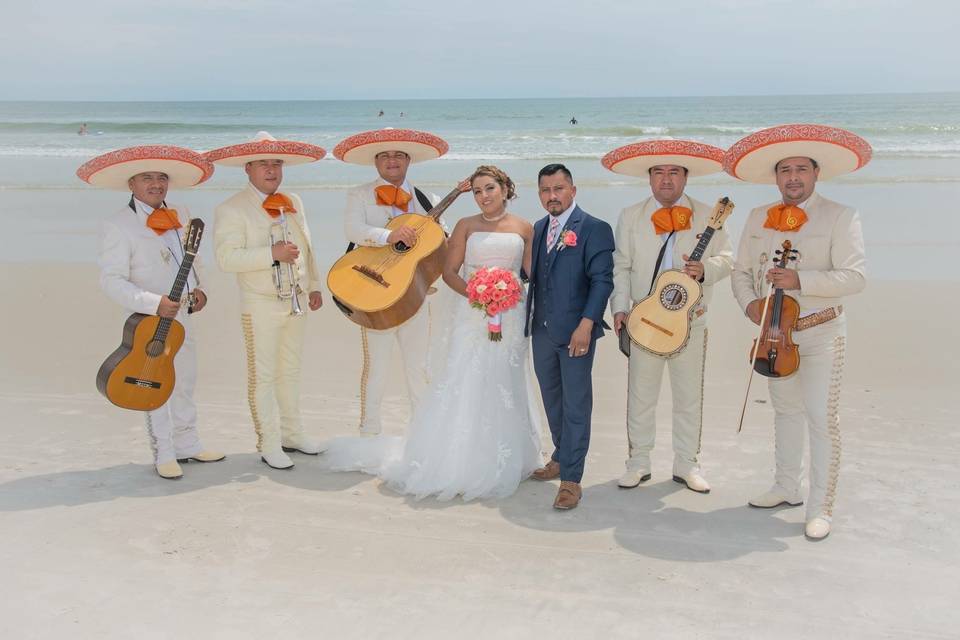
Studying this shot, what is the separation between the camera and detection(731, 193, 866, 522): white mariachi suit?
170 inches

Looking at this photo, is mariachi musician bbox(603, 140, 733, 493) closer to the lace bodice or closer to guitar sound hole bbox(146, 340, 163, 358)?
the lace bodice

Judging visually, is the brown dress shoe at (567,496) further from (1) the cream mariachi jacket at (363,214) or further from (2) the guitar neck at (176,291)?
(2) the guitar neck at (176,291)

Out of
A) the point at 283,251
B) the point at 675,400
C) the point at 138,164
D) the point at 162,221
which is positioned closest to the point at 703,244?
the point at 675,400

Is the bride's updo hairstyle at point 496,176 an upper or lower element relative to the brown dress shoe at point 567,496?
upper

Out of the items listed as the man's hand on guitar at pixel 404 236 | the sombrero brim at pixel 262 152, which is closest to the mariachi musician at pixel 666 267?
the man's hand on guitar at pixel 404 236

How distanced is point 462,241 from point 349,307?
771 mm

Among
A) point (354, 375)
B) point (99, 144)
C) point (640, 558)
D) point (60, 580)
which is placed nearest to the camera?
point (60, 580)

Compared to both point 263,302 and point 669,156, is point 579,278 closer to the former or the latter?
point 669,156

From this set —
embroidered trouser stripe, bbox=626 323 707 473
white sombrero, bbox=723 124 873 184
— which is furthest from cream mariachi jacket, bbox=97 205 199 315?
white sombrero, bbox=723 124 873 184

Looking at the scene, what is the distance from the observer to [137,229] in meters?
5.09

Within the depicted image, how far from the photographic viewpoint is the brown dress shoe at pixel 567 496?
4.75 metres

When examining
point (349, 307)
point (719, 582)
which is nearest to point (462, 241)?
point (349, 307)

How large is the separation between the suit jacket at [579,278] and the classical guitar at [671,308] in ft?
0.75

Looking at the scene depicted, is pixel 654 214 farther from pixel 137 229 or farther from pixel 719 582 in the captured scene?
pixel 137 229
